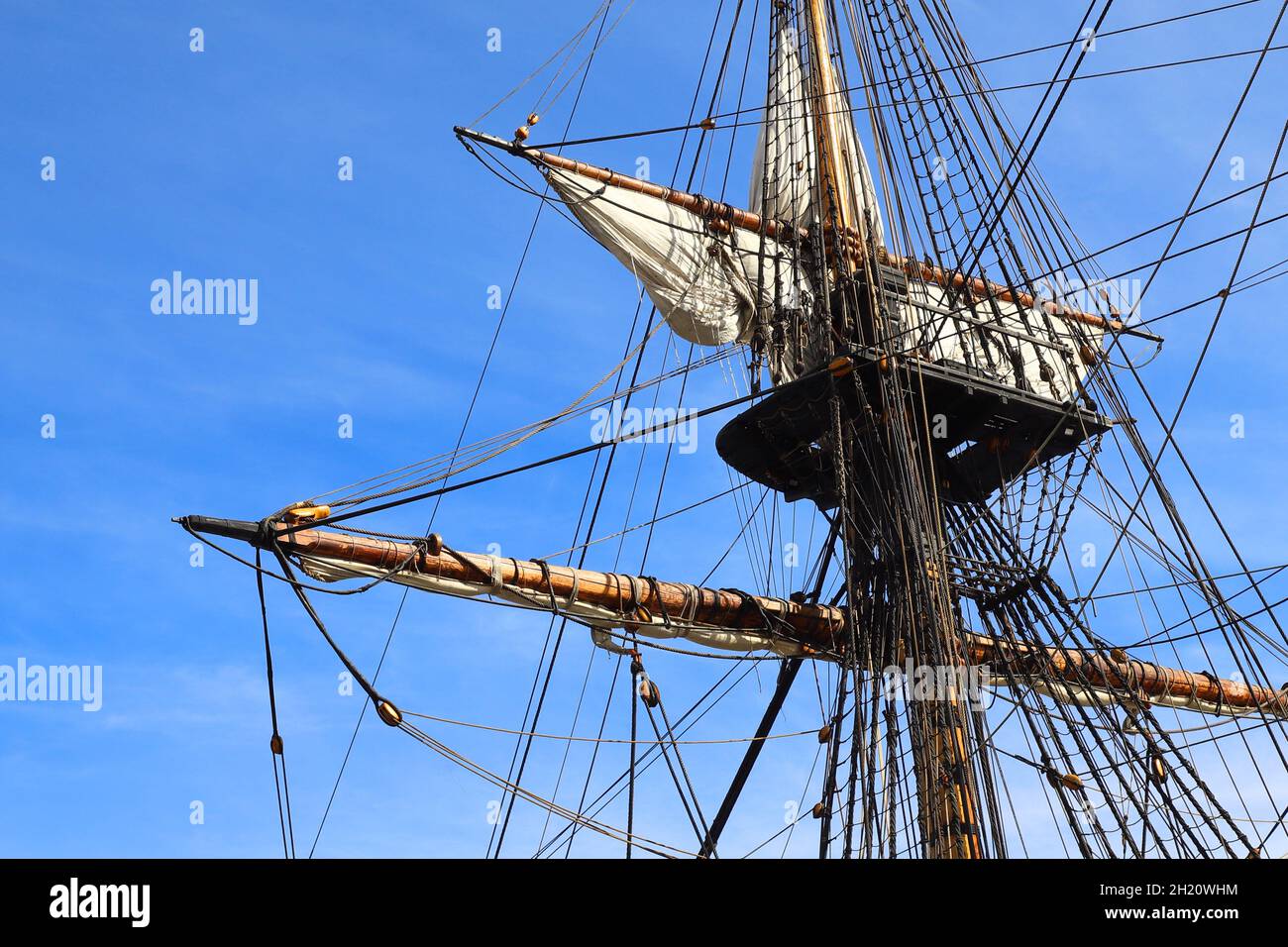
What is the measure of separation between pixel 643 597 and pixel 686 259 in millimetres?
5109

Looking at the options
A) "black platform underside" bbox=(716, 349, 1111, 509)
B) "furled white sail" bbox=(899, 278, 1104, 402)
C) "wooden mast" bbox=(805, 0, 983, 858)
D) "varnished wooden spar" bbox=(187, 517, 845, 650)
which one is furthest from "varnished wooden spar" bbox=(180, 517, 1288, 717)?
"furled white sail" bbox=(899, 278, 1104, 402)

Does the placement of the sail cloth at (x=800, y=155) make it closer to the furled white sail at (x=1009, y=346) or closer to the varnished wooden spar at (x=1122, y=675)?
the furled white sail at (x=1009, y=346)

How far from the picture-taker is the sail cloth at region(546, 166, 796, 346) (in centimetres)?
1912

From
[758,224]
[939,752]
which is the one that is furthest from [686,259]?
[939,752]

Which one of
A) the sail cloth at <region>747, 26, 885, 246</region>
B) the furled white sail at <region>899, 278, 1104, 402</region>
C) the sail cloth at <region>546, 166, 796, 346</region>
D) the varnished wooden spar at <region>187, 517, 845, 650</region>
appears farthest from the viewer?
the sail cloth at <region>747, 26, 885, 246</region>

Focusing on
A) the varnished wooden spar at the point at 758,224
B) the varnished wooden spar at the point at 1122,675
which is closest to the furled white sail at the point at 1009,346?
the varnished wooden spar at the point at 758,224

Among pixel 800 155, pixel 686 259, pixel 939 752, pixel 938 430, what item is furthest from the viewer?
pixel 800 155

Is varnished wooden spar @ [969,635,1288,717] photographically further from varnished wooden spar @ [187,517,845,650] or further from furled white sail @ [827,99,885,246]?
furled white sail @ [827,99,885,246]

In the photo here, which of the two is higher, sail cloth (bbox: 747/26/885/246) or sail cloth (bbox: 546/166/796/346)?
sail cloth (bbox: 747/26/885/246)

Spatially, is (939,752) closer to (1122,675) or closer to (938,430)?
(938,430)

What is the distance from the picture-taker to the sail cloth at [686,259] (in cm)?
1912

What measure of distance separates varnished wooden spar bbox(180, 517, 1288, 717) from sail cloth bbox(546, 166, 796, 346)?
4015 mm

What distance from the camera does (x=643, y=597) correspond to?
1662cm
